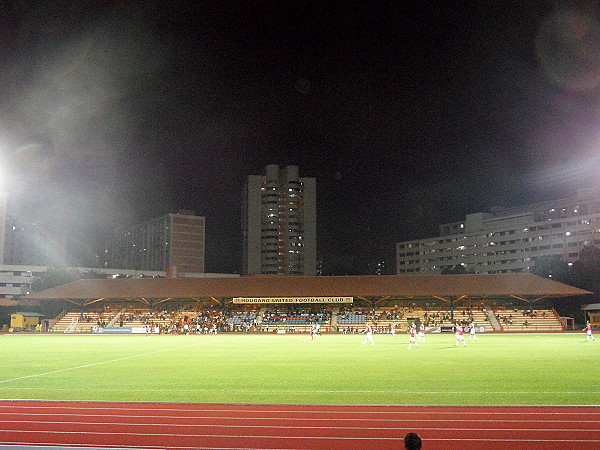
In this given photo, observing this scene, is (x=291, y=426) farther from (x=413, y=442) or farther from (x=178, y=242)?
(x=178, y=242)

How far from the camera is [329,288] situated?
201 feet

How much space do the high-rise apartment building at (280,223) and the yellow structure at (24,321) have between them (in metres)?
97.7

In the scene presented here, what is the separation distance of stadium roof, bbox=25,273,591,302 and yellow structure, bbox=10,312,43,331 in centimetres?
265

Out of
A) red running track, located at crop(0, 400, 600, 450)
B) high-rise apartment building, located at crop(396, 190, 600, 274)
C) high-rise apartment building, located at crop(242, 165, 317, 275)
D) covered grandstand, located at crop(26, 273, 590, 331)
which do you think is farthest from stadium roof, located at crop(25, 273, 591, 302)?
high-rise apartment building, located at crop(242, 165, 317, 275)

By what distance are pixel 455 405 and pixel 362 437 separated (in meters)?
3.39

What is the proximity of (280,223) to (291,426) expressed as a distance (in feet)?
509

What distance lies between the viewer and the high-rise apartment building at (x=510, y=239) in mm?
106688

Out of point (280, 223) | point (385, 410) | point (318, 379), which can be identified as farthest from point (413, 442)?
point (280, 223)

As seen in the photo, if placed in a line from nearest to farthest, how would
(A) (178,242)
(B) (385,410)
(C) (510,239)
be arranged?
(B) (385,410) < (C) (510,239) < (A) (178,242)

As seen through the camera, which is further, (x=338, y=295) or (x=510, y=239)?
(x=510, y=239)

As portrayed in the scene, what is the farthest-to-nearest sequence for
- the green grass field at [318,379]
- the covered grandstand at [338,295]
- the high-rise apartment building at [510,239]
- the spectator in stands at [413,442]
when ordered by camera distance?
the high-rise apartment building at [510,239], the covered grandstand at [338,295], the green grass field at [318,379], the spectator in stands at [413,442]

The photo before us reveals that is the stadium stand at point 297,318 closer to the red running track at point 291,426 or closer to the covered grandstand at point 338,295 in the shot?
the covered grandstand at point 338,295

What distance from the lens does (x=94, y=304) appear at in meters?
67.4

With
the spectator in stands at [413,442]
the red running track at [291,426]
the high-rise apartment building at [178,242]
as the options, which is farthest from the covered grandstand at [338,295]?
the high-rise apartment building at [178,242]
